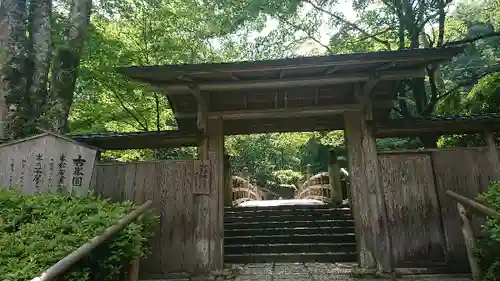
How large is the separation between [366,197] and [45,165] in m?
4.52

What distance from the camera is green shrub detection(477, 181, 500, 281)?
10.3 ft

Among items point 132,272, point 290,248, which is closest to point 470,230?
point 290,248

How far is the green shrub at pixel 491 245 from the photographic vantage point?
3.13m

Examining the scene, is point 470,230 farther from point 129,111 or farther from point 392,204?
point 129,111

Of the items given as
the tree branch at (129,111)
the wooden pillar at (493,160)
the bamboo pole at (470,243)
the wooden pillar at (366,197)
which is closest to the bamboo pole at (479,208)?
the bamboo pole at (470,243)

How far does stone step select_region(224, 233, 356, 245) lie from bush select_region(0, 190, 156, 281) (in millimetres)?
3661

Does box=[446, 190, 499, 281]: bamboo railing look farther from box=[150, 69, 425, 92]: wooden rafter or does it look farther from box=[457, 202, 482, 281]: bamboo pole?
box=[150, 69, 425, 92]: wooden rafter

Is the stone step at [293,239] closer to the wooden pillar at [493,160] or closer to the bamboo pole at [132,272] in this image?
the wooden pillar at [493,160]

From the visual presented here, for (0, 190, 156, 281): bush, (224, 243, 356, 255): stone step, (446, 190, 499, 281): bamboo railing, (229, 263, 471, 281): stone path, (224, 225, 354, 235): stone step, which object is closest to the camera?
(0, 190, 156, 281): bush

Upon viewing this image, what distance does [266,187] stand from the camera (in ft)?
77.3

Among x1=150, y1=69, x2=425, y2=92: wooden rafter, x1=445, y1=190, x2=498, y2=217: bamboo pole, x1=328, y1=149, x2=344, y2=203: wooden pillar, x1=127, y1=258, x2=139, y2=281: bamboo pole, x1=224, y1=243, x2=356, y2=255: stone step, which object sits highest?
x1=150, y1=69, x2=425, y2=92: wooden rafter

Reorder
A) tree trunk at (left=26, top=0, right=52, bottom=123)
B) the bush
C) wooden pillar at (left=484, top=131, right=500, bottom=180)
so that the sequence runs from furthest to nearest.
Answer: tree trunk at (left=26, top=0, right=52, bottom=123), wooden pillar at (left=484, top=131, right=500, bottom=180), the bush

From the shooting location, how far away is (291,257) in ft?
20.1

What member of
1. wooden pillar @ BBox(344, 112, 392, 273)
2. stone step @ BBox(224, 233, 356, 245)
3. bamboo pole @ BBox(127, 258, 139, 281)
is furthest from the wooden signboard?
wooden pillar @ BBox(344, 112, 392, 273)
